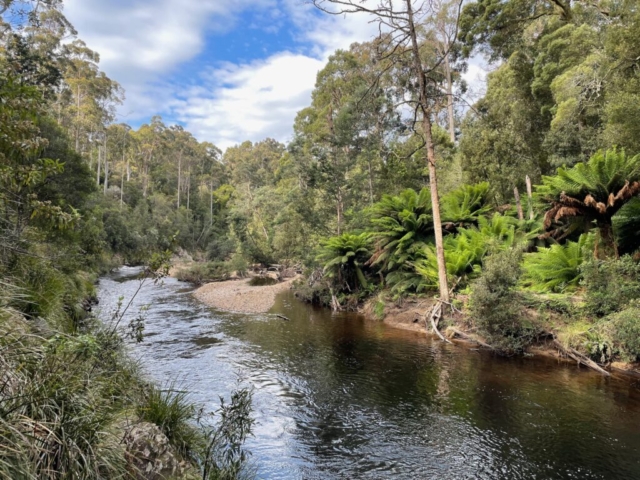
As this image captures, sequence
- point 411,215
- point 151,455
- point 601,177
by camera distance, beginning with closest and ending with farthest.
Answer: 1. point 151,455
2. point 601,177
3. point 411,215

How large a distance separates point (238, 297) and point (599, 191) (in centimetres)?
1414

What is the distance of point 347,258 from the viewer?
47.2 ft

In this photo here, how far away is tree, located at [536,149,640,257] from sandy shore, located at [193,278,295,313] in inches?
404

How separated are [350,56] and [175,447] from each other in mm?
28319

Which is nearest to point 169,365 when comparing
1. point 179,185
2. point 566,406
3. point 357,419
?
point 357,419

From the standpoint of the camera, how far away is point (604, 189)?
7.65 meters

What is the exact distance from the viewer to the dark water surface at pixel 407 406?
→ 14.3 feet

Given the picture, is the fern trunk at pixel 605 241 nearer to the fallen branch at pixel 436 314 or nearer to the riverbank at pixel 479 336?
Result: the riverbank at pixel 479 336

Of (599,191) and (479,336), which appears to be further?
(479,336)

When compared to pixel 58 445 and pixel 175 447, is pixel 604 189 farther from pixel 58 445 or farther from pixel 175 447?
pixel 58 445

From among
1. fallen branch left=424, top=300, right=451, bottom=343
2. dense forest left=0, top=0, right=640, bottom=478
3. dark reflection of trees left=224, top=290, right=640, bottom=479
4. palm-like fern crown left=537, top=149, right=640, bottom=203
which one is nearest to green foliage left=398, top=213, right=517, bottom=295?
dense forest left=0, top=0, right=640, bottom=478

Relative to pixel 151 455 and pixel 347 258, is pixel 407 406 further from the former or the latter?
pixel 347 258

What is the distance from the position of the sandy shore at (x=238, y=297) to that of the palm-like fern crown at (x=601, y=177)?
10.5 meters

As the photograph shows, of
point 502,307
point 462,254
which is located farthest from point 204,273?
point 502,307
